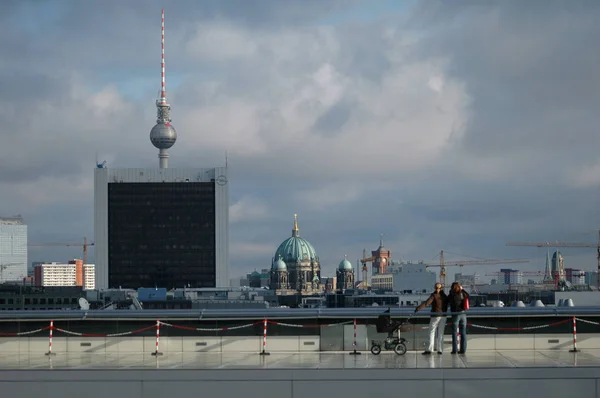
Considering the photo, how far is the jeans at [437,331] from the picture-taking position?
20.5 meters

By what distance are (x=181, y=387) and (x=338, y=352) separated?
6.48 m

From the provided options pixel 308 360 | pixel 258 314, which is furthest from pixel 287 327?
pixel 308 360

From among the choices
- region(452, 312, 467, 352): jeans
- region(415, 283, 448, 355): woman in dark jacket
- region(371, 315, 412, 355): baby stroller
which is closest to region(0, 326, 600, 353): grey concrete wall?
region(371, 315, 412, 355): baby stroller

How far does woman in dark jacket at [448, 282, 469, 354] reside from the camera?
67.0ft

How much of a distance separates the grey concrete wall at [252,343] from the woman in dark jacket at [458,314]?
2.79 ft

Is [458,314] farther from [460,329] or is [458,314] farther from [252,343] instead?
[252,343]

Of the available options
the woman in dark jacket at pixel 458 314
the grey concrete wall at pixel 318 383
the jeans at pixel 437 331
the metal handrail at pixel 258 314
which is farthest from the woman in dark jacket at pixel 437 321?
the grey concrete wall at pixel 318 383

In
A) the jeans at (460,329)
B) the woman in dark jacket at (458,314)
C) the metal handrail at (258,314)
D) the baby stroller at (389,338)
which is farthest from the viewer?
the metal handrail at (258,314)

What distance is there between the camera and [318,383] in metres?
15.8

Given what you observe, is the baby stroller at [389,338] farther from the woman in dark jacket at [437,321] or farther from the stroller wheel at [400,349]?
Answer: the woman in dark jacket at [437,321]

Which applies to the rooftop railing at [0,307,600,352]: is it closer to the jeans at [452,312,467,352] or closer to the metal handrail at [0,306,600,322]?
the metal handrail at [0,306,600,322]

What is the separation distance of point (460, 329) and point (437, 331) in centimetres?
43

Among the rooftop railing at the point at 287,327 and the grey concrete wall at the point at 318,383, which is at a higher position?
the rooftop railing at the point at 287,327

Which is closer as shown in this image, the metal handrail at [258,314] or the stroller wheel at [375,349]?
the stroller wheel at [375,349]
